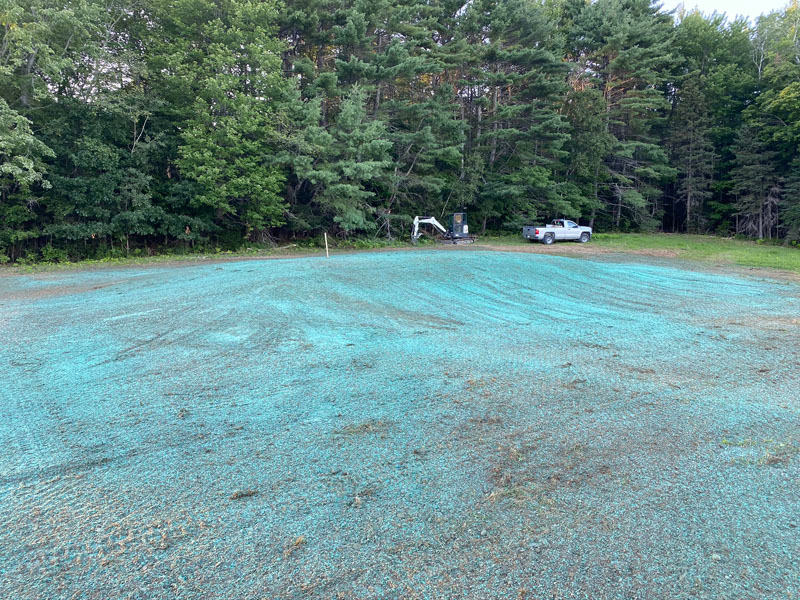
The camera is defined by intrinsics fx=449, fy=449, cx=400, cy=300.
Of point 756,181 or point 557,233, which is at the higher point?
point 756,181

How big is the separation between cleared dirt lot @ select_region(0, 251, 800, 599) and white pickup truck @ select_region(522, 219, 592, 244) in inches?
673

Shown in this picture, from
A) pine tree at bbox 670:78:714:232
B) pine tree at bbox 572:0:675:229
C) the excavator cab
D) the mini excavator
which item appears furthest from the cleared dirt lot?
pine tree at bbox 670:78:714:232

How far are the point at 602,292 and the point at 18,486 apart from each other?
8.95 m

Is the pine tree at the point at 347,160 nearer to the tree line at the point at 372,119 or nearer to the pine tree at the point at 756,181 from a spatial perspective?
the tree line at the point at 372,119

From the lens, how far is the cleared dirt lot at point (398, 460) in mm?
1893

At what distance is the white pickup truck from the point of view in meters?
22.9

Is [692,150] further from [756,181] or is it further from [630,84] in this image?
[630,84]

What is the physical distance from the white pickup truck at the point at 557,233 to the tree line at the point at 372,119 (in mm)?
3101

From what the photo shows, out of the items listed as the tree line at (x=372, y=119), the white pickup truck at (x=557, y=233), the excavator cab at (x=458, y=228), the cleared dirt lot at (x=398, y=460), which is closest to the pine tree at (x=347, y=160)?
the tree line at (x=372, y=119)

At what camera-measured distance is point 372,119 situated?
21.8 meters

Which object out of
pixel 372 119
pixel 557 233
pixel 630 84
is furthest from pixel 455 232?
pixel 630 84

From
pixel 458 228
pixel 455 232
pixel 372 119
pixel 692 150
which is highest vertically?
pixel 372 119

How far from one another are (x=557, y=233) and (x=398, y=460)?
73.6 ft

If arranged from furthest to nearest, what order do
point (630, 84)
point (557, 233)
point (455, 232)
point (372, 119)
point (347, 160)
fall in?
point (630, 84) → point (557, 233) → point (455, 232) → point (372, 119) → point (347, 160)
